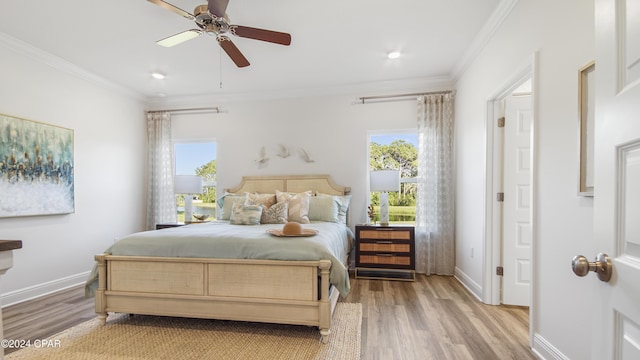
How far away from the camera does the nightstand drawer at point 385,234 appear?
3.56 meters

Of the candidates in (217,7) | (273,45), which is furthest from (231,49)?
(273,45)

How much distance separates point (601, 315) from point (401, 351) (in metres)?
1.50

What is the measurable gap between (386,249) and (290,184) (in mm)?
1645

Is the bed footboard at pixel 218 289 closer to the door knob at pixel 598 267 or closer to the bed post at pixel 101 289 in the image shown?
the bed post at pixel 101 289

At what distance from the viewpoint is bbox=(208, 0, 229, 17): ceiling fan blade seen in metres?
1.87

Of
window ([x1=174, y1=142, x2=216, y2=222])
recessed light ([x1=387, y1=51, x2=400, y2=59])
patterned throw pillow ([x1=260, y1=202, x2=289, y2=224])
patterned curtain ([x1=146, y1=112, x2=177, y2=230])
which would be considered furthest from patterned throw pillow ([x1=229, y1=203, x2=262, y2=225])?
recessed light ([x1=387, y1=51, x2=400, y2=59])

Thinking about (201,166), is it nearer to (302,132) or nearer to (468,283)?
(302,132)

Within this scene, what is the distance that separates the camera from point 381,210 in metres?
3.79

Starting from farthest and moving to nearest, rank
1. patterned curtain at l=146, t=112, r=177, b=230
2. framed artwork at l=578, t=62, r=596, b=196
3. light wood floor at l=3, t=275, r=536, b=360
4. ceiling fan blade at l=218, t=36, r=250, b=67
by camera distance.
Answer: patterned curtain at l=146, t=112, r=177, b=230 → ceiling fan blade at l=218, t=36, r=250, b=67 → light wood floor at l=3, t=275, r=536, b=360 → framed artwork at l=578, t=62, r=596, b=196

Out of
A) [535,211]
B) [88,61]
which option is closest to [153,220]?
[88,61]

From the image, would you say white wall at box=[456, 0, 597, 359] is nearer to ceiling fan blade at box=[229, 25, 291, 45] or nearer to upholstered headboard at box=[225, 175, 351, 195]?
ceiling fan blade at box=[229, 25, 291, 45]

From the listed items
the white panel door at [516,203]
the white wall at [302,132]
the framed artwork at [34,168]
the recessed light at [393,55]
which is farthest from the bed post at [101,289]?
the white panel door at [516,203]

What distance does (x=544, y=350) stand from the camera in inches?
72.4

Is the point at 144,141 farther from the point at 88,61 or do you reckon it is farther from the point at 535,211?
the point at 535,211
